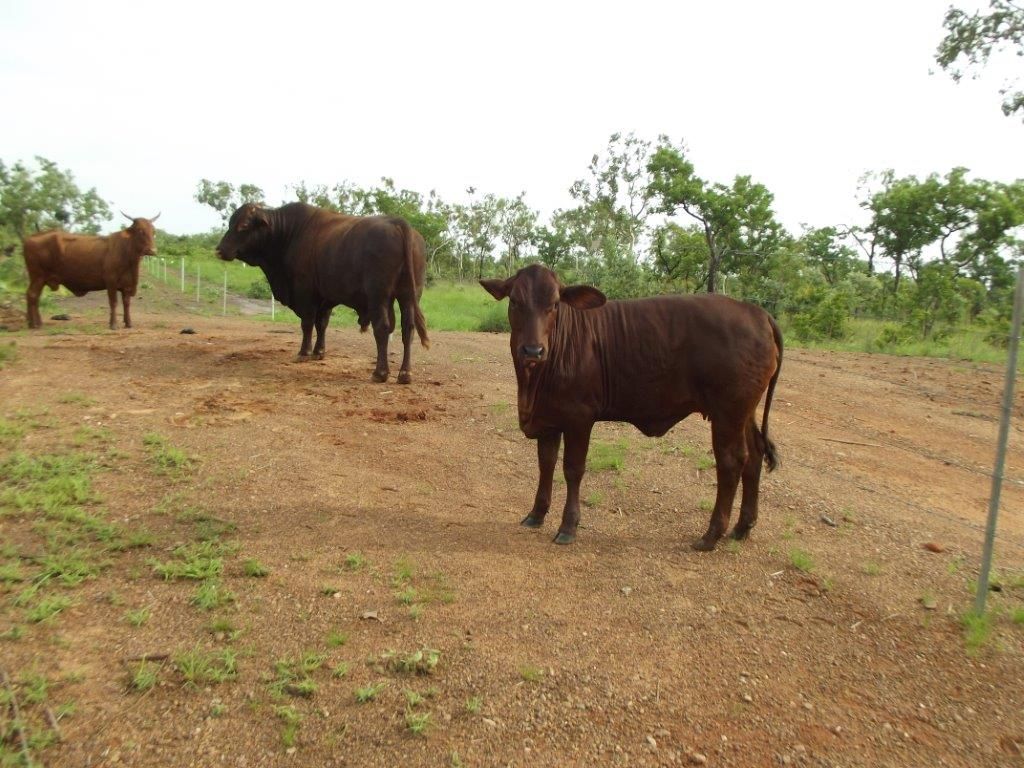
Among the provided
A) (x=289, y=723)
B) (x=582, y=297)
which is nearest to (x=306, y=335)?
(x=582, y=297)

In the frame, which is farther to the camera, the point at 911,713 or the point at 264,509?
the point at 264,509

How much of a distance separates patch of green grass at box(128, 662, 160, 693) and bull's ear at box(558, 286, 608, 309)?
3121mm

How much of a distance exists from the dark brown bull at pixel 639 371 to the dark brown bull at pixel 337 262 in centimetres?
473

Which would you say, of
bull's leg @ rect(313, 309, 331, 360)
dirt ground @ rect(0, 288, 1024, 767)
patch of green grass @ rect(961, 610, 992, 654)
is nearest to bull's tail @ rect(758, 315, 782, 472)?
dirt ground @ rect(0, 288, 1024, 767)

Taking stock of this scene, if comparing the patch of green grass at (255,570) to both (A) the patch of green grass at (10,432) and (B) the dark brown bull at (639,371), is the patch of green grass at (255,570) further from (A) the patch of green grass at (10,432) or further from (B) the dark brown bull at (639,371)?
(A) the patch of green grass at (10,432)

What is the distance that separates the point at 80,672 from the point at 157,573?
949 millimetres

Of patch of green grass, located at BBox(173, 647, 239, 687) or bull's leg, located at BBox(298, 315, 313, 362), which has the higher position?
bull's leg, located at BBox(298, 315, 313, 362)

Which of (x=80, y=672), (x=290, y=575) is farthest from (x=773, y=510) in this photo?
(x=80, y=672)

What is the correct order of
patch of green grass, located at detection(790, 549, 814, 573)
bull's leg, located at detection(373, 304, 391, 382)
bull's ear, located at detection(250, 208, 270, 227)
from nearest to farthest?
patch of green grass, located at detection(790, 549, 814, 573) → bull's leg, located at detection(373, 304, 391, 382) → bull's ear, located at detection(250, 208, 270, 227)

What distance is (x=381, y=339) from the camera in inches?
363

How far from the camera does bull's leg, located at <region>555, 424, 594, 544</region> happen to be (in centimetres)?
471

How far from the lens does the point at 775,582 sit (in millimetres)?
4211

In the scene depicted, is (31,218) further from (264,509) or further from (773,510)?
(773,510)

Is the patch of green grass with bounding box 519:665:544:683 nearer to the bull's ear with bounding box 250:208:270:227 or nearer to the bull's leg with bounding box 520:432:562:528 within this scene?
the bull's leg with bounding box 520:432:562:528
